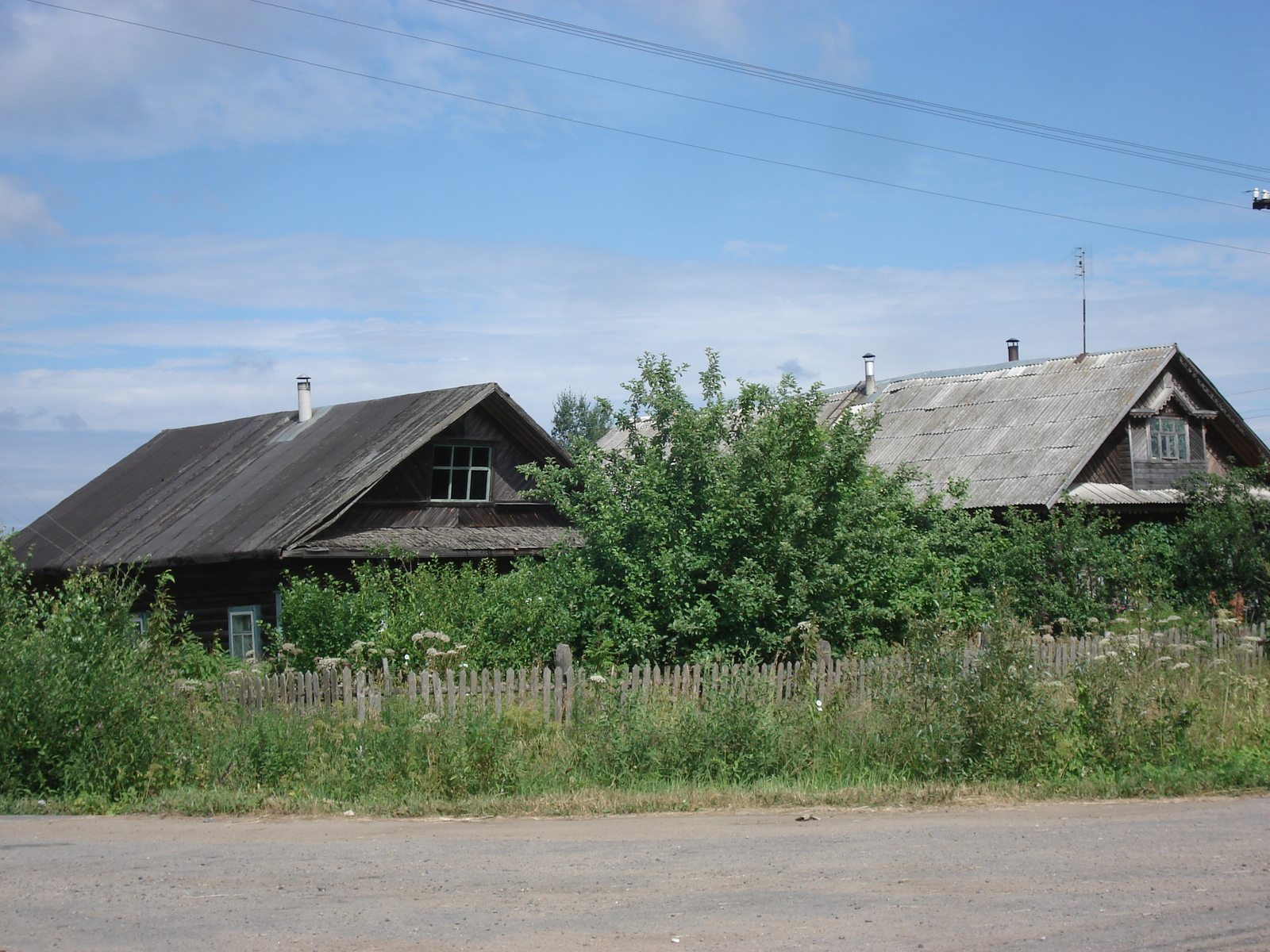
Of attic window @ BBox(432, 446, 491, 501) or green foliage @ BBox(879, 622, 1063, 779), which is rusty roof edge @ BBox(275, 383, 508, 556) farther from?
green foliage @ BBox(879, 622, 1063, 779)

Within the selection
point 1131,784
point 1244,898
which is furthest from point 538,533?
point 1244,898

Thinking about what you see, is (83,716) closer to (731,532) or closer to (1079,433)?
(731,532)

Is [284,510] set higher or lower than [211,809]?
higher

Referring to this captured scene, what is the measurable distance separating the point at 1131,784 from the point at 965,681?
5.25 ft

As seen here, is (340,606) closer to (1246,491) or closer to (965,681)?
(965,681)

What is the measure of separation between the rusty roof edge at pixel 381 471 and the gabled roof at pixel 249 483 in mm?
21

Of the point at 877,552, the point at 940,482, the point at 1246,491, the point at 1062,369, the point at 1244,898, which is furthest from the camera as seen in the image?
the point at 1062,369

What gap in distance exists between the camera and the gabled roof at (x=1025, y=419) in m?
24.0

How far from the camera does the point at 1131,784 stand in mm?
9523

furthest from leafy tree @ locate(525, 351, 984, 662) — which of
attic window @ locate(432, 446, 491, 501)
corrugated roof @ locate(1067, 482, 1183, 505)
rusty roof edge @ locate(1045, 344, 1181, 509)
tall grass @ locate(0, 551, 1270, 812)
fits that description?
corrugated roof @ locate(1067, 482, 1183, 505)

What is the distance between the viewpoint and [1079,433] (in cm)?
2447

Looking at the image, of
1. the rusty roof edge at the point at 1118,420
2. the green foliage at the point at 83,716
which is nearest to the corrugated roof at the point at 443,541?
the green foliage at the point at 83,716

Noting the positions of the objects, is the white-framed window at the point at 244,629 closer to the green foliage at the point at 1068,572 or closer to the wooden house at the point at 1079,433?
the wooden house at the point at 1079,433

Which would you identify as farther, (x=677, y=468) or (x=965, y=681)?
(x=677, y=468)
